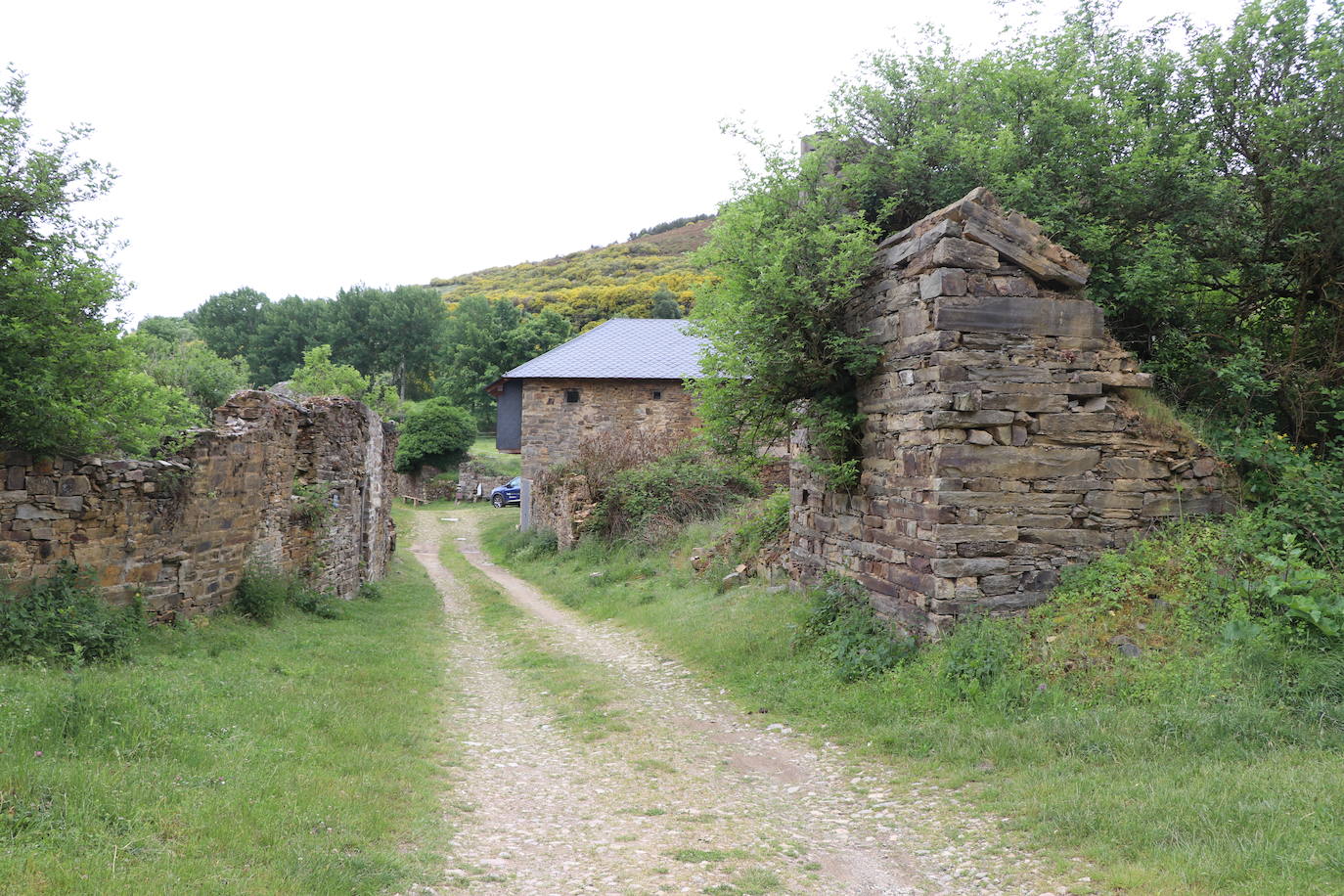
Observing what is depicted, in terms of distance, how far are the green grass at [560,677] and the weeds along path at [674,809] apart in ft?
0.12

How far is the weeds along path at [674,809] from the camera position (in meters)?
4.47

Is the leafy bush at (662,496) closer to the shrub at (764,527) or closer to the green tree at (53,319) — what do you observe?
the shrub at (764,527)

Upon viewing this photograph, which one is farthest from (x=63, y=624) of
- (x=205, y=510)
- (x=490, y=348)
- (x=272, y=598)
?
(x=490, y=348)

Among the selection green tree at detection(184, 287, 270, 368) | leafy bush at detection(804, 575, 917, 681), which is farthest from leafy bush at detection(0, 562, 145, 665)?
green tree at detection(184, 287, 270, 368)

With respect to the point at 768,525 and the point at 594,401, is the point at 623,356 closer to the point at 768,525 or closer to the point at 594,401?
the point at 594,401

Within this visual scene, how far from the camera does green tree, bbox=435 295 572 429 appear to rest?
52.8m

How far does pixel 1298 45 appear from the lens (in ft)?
28.3

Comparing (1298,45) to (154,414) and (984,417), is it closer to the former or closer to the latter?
(984,417)

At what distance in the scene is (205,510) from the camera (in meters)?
9.55

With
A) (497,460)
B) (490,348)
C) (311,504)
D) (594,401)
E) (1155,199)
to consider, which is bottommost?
(311,504)

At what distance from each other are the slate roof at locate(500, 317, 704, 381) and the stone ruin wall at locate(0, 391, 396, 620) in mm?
11292

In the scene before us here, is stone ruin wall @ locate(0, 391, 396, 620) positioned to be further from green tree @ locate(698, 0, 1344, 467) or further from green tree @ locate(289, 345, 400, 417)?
green tree @ locate(289, 345, 400, 417)

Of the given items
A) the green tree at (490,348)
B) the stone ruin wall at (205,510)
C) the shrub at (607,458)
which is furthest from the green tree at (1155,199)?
the green tree at (490,348)

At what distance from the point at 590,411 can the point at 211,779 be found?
21.3m
